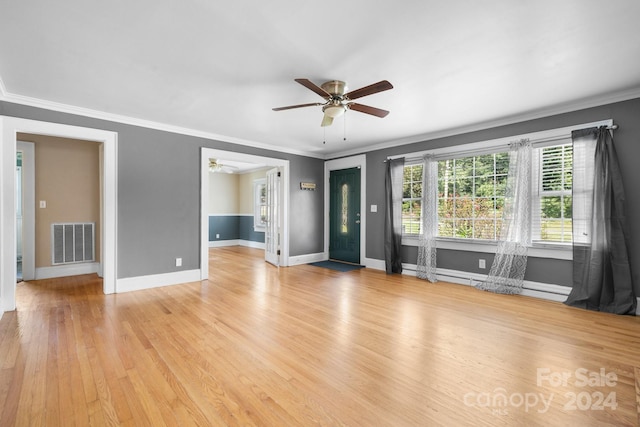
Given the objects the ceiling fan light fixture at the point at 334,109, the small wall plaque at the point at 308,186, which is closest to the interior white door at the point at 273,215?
the small wall plaque at the point at 308,186

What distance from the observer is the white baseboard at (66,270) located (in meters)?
4.93

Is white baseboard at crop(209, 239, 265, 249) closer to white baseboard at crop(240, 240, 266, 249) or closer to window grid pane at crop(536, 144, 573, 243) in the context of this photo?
white baseboard at crop(240, 240, 266, 249)

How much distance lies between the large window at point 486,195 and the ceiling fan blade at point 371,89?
2780 mm

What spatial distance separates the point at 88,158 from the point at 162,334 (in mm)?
4301

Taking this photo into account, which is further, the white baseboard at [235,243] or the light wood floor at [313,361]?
the white baseboard at [235,243]

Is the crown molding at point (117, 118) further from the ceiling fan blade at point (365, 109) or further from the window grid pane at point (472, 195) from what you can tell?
the window grid pane at point (472, 195)

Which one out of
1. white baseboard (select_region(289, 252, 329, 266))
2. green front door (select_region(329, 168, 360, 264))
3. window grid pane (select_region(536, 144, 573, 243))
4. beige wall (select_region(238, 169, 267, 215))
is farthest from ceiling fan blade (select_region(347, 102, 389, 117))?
beige wall (select_region(238, 169, 267, 215))

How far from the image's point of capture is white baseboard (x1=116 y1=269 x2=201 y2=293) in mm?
4203

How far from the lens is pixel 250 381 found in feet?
6.60

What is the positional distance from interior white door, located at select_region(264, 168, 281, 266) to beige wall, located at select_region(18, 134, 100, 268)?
3159 millimetres

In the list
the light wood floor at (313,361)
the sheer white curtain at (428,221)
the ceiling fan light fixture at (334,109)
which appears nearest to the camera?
the light wood floor at (313,361)

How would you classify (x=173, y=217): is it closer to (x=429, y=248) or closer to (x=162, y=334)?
(x=162, y=334)

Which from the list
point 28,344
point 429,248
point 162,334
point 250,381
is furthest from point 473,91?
point 28,344

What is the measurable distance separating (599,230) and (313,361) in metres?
3.66
